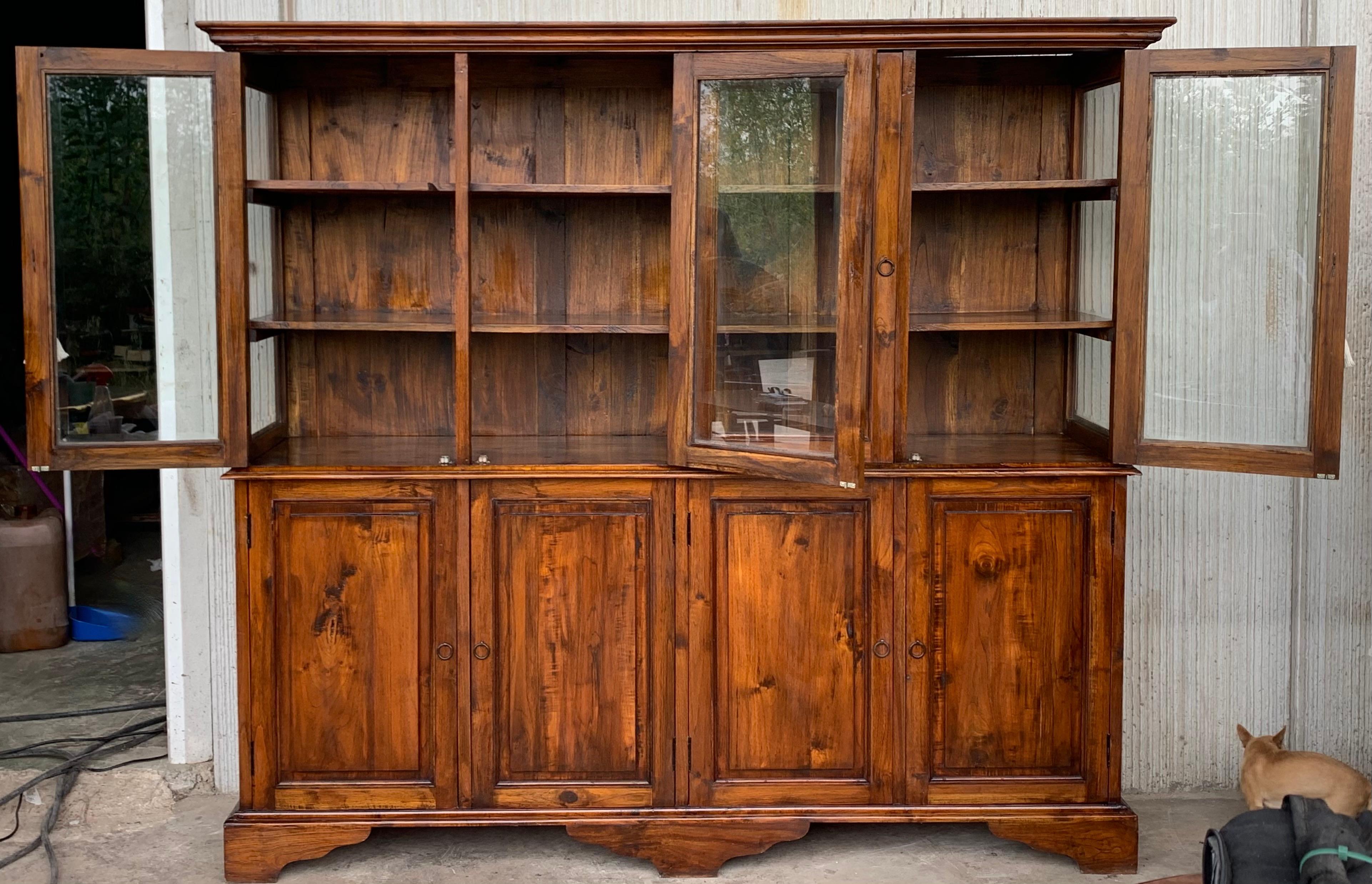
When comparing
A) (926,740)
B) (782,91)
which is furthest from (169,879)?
(782,91)

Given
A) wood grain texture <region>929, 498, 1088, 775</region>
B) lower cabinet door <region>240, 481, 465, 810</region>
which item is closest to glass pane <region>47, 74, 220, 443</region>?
lower cabinet door <region>240, 481, 465, 810</region>

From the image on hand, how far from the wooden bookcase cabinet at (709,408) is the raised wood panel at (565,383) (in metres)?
0.08

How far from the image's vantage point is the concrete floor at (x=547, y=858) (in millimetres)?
3861

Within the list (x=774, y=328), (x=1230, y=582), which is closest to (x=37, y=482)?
(x=774, y=328)

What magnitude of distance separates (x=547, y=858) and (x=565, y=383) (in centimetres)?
138

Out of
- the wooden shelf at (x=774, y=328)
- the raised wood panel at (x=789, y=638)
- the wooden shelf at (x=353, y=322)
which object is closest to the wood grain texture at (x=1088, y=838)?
the raised wood panel at (x=789, y=638)

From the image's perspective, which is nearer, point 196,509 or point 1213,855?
point 1213,855

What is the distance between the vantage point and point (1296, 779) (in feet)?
12.6

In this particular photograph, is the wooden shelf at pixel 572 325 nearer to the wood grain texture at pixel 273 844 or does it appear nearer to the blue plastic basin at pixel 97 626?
the wood grain texture at pixel 273 844

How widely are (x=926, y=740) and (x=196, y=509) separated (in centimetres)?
228

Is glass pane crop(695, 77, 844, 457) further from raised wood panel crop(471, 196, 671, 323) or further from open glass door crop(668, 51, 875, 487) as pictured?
raised wood panel crop(471, 196, 671, 323)

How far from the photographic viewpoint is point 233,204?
12.1ft

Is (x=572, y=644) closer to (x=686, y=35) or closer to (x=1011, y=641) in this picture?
(x=1011, y=641)

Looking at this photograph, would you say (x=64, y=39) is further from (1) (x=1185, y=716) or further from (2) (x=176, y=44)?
(1) (x=1185, y=716)
